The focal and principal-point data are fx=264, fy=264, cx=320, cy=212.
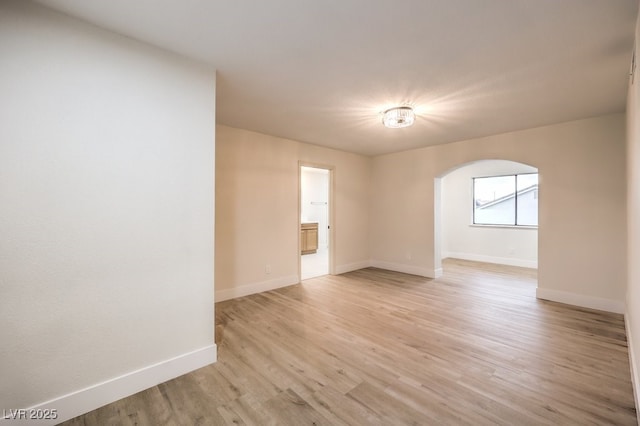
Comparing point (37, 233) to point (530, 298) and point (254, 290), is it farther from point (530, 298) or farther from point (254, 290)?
point (530, 298)

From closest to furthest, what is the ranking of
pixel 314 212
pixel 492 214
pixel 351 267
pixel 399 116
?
pixel 399 116
pixel 351 267
pixel 492 214
pixel 314 212

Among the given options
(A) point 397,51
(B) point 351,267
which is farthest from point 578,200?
(B) point 351,267

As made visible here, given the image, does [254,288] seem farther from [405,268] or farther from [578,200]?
[578,200]

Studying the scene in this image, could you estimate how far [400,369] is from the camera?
83.5 inches

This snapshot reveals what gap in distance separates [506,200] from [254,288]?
241 inches

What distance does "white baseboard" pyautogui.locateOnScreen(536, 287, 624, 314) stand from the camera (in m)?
3.25

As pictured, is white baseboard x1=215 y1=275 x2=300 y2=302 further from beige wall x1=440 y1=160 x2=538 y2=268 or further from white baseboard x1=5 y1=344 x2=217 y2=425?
beige wall x1=440 y1=160 x2=538 y2=268

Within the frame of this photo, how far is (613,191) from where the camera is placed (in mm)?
3271

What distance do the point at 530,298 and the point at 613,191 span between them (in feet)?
5.56

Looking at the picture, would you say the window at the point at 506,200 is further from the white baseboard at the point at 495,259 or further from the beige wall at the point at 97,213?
the beige wall at the point at 97,213

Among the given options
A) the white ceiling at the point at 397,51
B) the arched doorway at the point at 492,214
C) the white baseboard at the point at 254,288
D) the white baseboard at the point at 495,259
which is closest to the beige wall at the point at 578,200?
the white ceiling at the point at 397,51

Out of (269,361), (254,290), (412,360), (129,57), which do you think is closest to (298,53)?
(129,57)

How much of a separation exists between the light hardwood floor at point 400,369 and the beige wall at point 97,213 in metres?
0.33

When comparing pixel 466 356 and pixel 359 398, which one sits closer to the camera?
pixel 359 398
